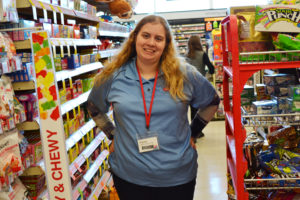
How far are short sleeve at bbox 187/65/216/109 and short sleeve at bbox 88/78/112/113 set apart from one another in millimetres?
467

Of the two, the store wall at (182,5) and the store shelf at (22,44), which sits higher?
the store wall at (182,5)

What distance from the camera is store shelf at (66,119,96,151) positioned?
271 centimetres

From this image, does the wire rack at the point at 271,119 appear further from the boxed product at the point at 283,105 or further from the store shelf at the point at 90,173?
the store shelf at the point at 90,173

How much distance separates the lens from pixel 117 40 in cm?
579

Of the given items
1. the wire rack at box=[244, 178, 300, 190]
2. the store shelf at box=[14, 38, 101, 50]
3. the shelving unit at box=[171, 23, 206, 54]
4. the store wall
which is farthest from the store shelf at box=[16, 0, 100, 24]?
the store wall

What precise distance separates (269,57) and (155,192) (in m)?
1.03

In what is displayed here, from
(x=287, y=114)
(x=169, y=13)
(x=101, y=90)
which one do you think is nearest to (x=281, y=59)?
(x=287, y=114)

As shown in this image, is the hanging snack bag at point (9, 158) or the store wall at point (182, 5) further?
the store wall at point (182, 5)

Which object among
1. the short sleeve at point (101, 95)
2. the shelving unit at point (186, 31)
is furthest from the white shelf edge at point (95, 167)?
the shelving unit at point (186, 31)

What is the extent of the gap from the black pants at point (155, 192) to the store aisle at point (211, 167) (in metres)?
2.03

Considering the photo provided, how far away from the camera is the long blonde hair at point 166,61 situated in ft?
6.34

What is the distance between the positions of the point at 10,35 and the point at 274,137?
1910 millimetres

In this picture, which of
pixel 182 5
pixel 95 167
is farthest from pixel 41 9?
pixel 182 5

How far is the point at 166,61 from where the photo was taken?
2.03 meters
